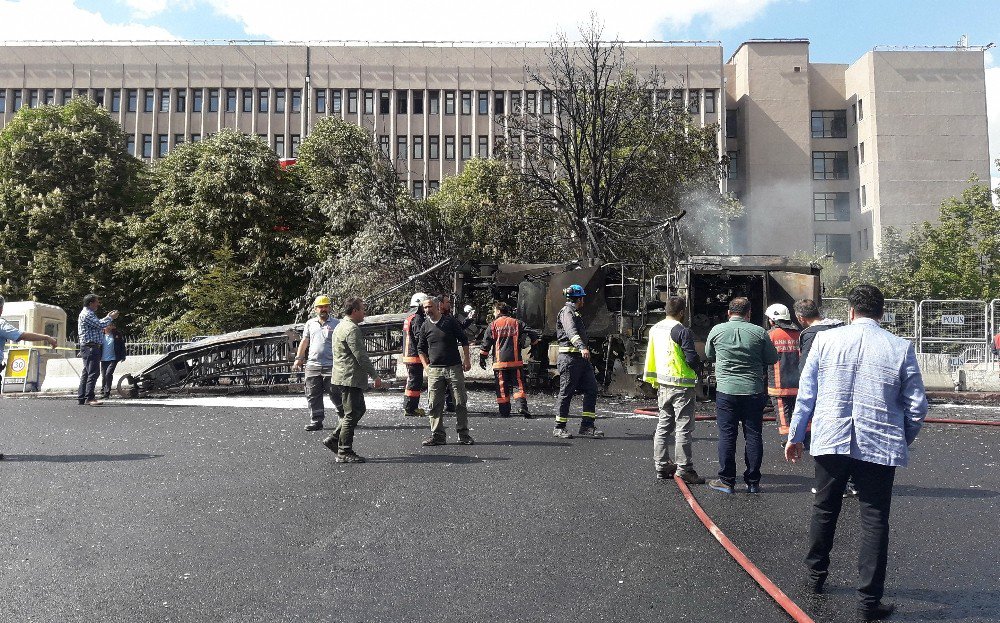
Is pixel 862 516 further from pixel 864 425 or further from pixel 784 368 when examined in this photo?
pixel 784 368

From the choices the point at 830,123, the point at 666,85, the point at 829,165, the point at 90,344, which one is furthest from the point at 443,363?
the point at 830,123

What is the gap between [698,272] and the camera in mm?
14391

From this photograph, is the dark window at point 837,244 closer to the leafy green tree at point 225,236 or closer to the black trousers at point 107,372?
the leafy green tree at point 225,236

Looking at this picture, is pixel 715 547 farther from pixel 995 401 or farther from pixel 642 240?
pixel 642 240

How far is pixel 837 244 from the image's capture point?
6388 centimetres

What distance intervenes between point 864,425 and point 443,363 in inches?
233

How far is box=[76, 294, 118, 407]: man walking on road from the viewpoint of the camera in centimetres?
1418

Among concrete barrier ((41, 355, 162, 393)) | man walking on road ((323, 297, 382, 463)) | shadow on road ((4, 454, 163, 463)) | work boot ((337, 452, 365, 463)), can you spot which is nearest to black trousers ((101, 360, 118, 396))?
concrete barrier ((41, 355, 162, 393))

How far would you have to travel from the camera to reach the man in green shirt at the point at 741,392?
23.0ft

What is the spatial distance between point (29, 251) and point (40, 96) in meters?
34.0

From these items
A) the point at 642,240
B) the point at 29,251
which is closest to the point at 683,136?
the point at 642,240

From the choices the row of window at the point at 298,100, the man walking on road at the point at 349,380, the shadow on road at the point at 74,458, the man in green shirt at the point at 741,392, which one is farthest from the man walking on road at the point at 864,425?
the row of window at the point at 298,100

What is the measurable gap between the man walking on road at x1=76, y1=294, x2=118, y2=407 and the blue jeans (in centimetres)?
1101

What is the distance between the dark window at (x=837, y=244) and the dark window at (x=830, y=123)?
25.9 feet
